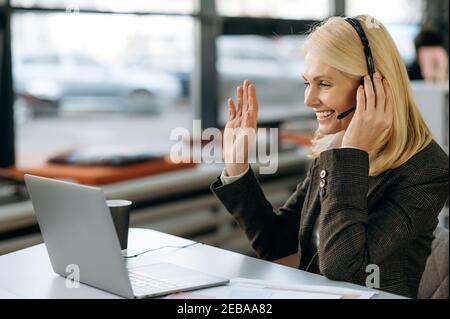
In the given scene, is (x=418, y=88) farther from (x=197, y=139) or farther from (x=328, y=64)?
(x=328, y=64)

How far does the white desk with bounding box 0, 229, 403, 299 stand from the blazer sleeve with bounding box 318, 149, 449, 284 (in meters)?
0.06

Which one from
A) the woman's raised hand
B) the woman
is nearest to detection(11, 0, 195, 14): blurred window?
the woman's raised hand

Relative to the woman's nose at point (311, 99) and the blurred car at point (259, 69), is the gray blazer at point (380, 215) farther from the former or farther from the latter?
the blurred car at point (259, 69)

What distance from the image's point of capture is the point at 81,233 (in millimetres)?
1332

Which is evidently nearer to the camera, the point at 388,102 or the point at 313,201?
the point at 388,102

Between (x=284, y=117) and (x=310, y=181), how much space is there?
2.35 metres

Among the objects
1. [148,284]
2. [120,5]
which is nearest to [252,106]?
[148,284]

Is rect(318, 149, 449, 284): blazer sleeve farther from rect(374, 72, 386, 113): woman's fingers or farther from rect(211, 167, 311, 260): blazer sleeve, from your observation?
rect(211, 167, 311, 260): blazer sleeve

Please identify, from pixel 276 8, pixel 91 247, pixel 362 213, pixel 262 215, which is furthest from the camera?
pixel 276 8

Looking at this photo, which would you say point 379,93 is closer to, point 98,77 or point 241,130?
point 241,130

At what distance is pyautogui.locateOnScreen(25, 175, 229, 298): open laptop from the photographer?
126 centimetres

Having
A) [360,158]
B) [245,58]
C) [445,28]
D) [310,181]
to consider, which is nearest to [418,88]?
[245,58]

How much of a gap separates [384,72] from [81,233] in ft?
2.41
